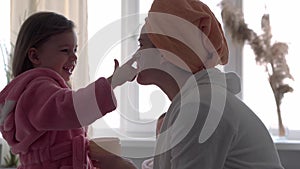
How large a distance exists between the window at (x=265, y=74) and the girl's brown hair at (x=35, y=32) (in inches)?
56.4

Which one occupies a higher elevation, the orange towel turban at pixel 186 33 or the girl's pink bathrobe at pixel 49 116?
the orange towel turban at pixel 186 33

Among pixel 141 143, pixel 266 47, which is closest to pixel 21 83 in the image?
pixel 141 143

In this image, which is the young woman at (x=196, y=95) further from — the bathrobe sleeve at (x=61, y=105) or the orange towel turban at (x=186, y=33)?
the bathrobe sleeve at (x=61, y=105)

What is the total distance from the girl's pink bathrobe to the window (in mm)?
1470

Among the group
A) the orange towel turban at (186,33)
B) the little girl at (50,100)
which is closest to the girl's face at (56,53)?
the little girl at (50,100)

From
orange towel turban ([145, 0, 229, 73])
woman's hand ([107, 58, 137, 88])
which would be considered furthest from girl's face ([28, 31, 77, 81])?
orange towel turban ([145, 0, 229, 73])

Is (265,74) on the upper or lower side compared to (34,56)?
lower

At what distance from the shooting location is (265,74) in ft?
8.34

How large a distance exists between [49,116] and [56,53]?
0.22 metres

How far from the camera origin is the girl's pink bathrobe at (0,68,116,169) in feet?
3.88

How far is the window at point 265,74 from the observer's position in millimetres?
2545

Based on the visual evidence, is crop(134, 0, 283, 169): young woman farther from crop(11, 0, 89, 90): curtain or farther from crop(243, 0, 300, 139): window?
crop(243, 0, 300, 139): window

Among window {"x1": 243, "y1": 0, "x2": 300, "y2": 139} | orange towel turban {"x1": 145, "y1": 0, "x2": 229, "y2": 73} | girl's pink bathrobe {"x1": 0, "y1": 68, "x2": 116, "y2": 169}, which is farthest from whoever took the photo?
window {"x1": 243, "y1": 0, "x2": 300, "y2": 139}

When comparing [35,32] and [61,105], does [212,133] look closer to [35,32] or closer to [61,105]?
[61,105]
